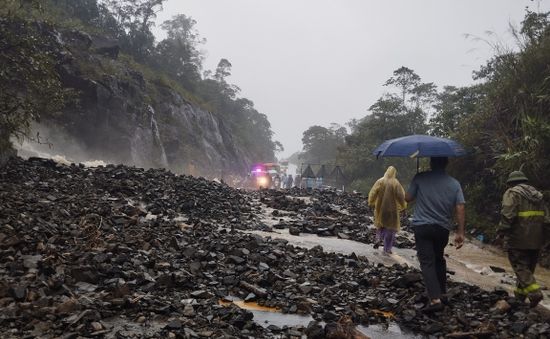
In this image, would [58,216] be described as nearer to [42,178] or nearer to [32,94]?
[42,178]

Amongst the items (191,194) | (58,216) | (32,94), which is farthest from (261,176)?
(58,216)

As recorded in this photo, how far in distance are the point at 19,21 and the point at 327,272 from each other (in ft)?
40.5

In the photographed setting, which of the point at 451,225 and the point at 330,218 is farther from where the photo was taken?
the point at 330,218

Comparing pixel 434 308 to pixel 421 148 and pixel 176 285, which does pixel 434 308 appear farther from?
pixel 176 285

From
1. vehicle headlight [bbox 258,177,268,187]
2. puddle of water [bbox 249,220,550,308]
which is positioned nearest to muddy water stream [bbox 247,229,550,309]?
puddle of water [bbox 249,220,550,308]

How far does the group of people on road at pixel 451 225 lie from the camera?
226 inches

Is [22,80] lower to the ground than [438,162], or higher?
higher

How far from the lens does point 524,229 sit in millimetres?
6312

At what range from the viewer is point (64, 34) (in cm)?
3694

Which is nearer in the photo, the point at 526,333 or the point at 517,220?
the point at 526,333

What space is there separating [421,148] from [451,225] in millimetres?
1111

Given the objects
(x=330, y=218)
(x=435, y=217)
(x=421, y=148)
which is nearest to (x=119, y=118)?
(x=330, y=218)

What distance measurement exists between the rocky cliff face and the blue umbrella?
2557 cm

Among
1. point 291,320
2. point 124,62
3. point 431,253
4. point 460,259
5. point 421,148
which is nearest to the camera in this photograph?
point 291,320
